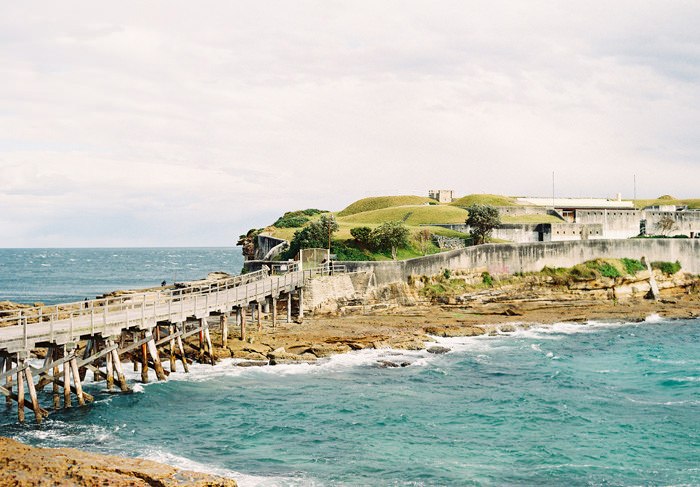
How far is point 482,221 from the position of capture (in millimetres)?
69562

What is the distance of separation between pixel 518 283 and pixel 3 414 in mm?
43815

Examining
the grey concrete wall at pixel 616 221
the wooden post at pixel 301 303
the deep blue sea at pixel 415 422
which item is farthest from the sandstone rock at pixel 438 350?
the grey concrete wall at pixel 616 221

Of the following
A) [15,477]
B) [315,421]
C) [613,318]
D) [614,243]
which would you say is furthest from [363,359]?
[614,243]

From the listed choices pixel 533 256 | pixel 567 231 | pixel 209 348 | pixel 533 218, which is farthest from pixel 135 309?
pixel 533 218

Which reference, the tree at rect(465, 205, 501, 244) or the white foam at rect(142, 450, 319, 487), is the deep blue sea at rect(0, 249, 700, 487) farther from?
the tree at rect(465, 205, 501, 244)

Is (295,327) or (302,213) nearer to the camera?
(295,327)

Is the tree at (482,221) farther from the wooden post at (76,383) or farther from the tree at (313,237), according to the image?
the wooden post at (76,383)

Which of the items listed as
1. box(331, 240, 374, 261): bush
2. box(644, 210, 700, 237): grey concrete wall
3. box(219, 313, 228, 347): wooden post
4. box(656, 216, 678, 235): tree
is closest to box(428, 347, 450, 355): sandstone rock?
box(219, 313, 228, 347): wooden post

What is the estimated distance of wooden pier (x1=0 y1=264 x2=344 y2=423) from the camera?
25891 mm

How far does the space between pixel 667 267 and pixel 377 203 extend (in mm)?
61464

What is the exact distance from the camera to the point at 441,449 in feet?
79.4

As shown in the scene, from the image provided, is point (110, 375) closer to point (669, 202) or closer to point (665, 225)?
point (665, 225)

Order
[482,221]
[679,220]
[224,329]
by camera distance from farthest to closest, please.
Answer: [679,220] → [482,221] → [224,329]

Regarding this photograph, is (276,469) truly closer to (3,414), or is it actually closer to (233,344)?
(3,414)
